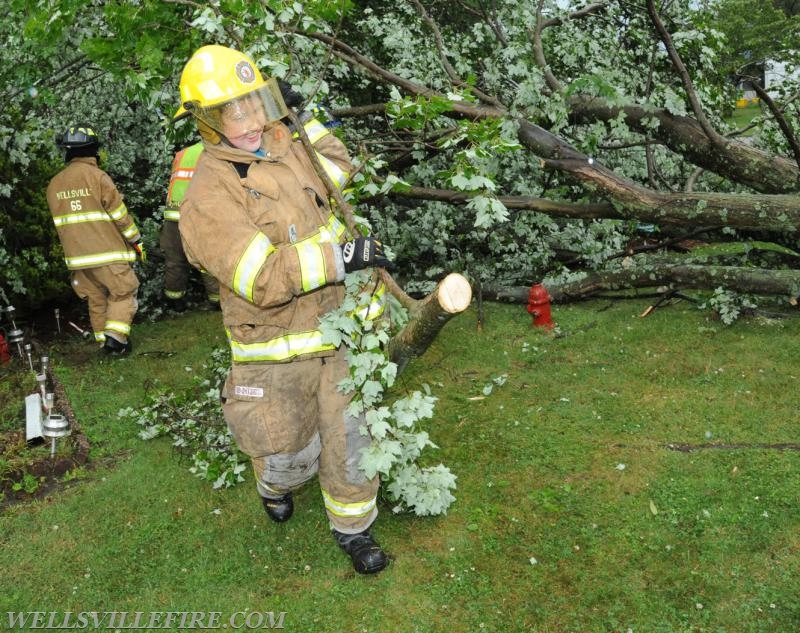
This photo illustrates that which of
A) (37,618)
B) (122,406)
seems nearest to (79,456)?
(122,406)

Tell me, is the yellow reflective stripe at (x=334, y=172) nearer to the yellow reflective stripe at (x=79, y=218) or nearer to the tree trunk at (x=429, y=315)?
the tree trunk at (x=429, y=315)

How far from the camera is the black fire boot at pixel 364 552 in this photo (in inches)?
130

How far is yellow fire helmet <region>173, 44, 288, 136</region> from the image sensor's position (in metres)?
3.06

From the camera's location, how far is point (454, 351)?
18.5 feet

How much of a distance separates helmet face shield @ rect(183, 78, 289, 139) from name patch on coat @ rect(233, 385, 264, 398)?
117 cm

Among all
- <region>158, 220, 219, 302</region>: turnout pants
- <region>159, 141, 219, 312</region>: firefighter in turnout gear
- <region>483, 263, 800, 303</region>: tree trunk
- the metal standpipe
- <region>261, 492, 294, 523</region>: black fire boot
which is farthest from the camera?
<region>158, 220, 219, 302</region>: turnout pants

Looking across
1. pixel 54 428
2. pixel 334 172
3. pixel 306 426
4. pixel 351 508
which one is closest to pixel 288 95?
pixel 334 172

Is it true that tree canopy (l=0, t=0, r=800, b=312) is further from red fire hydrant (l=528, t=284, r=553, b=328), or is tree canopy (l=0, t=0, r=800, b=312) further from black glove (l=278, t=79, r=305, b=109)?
red fire hydrant (l=528, t=284, r=553, b=328)

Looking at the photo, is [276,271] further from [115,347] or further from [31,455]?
[115,347]

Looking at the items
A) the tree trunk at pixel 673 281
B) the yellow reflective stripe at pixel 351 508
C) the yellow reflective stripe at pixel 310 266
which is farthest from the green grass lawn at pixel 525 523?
the yellow reflective stripe at pixel 310 266

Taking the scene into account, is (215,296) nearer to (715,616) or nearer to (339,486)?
(339,486)

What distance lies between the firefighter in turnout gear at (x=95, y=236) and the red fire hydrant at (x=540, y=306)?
11.8 feet

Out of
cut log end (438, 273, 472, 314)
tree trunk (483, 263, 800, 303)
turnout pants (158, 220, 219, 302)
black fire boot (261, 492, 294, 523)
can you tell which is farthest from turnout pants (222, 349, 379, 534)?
turnout pants (158, 220, 219, 302)

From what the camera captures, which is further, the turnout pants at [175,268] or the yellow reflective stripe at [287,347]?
the turnout pants at [175,268]
